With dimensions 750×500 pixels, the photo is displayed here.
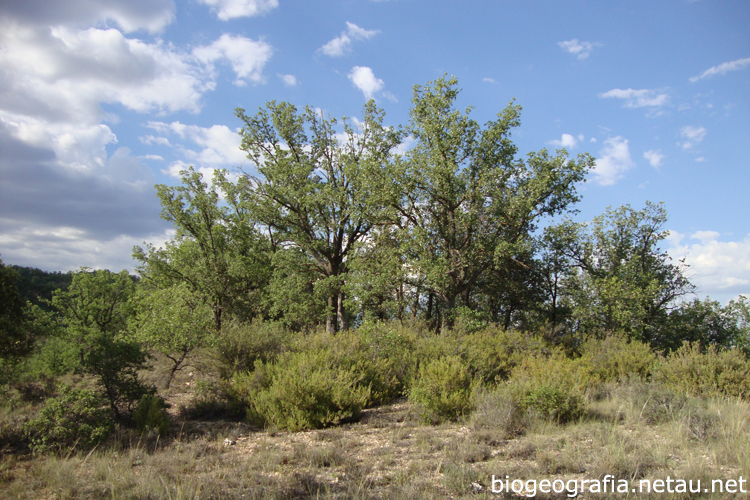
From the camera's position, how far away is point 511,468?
5559 millimetres

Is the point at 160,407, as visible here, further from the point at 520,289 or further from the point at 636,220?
the point at 636,220

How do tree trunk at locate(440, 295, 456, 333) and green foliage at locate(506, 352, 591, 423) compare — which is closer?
green foliage at locate(506, 352, 591, 423)

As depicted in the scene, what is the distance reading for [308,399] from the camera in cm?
880

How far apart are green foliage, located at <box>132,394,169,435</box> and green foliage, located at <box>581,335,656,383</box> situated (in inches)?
428

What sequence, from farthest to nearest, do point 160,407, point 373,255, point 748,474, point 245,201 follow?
point 245,201 < point 373,255 < point 160,407 < point 748,474

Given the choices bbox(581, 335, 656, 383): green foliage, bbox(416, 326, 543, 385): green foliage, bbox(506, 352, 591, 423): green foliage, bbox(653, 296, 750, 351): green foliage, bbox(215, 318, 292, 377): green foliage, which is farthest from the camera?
bbox(653, 296, 750, 351): green foliage

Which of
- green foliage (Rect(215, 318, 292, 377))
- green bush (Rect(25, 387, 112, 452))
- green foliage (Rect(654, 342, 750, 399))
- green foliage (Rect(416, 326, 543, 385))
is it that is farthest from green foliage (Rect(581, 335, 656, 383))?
green bush (Rect(25, 387, 112, 452))

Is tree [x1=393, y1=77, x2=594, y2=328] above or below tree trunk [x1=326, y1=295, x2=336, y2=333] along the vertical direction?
above

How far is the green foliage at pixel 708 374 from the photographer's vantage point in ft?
30.4

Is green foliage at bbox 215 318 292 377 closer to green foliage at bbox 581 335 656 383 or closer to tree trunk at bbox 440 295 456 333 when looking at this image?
tree trunk at bbox 440 295 456 333

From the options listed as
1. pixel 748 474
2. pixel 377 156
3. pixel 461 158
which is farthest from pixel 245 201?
pixel 748 474

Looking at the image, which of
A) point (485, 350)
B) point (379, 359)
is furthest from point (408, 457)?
point (485, 350)

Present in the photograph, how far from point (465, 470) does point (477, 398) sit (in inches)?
126

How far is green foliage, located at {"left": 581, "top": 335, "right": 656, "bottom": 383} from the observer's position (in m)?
11.5
